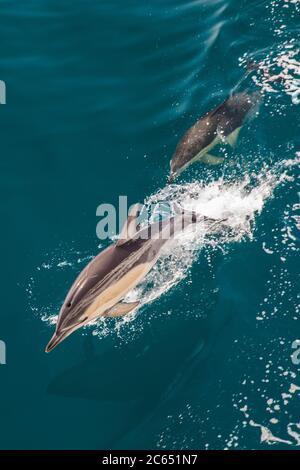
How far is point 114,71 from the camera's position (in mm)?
17172

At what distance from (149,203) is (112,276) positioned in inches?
171

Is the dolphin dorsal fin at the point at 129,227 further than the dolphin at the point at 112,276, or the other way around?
the dolphin dorsal fin at the point at 129,227

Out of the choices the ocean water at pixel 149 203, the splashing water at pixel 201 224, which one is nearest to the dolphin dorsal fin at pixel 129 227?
the splashing water at pixel 201 224

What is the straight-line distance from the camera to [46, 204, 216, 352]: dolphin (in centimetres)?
898

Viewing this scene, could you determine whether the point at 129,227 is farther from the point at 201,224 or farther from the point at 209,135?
the point at 209,135

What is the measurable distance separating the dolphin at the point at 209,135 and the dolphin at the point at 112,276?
10.1 ft

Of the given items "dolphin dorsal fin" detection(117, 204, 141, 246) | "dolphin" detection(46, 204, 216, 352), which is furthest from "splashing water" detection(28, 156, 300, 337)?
"dolphin dorsal fin" detection(117, 204, 141, 246)

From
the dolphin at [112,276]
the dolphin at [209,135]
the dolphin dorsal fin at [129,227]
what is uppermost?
the dolphin at [209,135]

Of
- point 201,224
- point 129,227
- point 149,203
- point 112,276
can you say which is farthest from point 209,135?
point 112,276

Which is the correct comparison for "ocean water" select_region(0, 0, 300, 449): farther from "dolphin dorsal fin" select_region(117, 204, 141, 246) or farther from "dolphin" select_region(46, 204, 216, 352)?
"dolphin dorsal fin" select_region(117, 204, 141, 246)

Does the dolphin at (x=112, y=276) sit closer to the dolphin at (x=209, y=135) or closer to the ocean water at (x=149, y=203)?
the ocean water at (x=149, y=203)

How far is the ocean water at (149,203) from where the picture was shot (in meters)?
10.4
